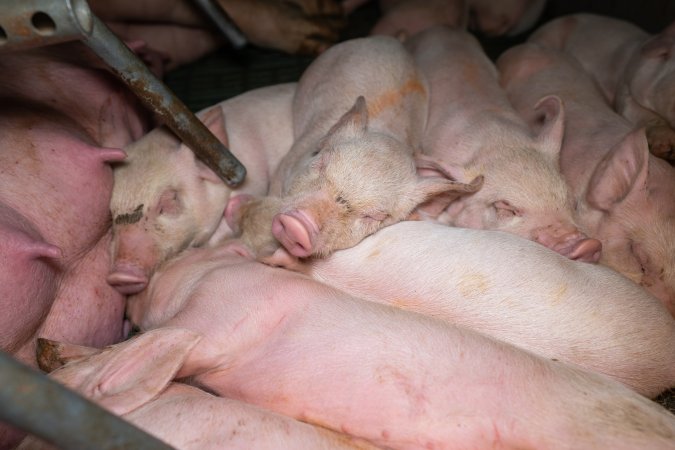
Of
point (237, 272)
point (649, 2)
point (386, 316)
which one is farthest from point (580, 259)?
point (649, 2)

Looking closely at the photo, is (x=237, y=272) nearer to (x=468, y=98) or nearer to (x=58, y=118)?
(x=58, y=118)

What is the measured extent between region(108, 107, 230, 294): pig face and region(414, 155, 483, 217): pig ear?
0.81 meters

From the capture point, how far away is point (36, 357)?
217 cm

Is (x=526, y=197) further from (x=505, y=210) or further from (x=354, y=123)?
(x=354, y=123)

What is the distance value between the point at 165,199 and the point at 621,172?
1.75 meters

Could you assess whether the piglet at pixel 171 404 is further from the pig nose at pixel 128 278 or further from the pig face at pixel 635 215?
the pig face at pixel 635 215

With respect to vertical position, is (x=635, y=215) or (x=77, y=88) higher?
(x=77, y=88)

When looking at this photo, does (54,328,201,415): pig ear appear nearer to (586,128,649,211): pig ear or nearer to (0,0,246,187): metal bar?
(0,0,246,187): metal bar

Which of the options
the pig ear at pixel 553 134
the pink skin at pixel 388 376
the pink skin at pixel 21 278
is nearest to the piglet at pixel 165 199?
the pink skin at pixel 21 278

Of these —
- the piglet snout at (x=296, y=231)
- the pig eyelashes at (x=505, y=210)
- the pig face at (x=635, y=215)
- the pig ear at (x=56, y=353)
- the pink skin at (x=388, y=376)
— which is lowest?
the pig face at (x=635, y=215)

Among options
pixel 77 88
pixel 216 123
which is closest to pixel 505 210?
pixel 216 123

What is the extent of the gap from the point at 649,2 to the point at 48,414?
4.43 meters

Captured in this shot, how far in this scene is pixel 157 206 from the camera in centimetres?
264

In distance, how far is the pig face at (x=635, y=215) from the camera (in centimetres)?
253
